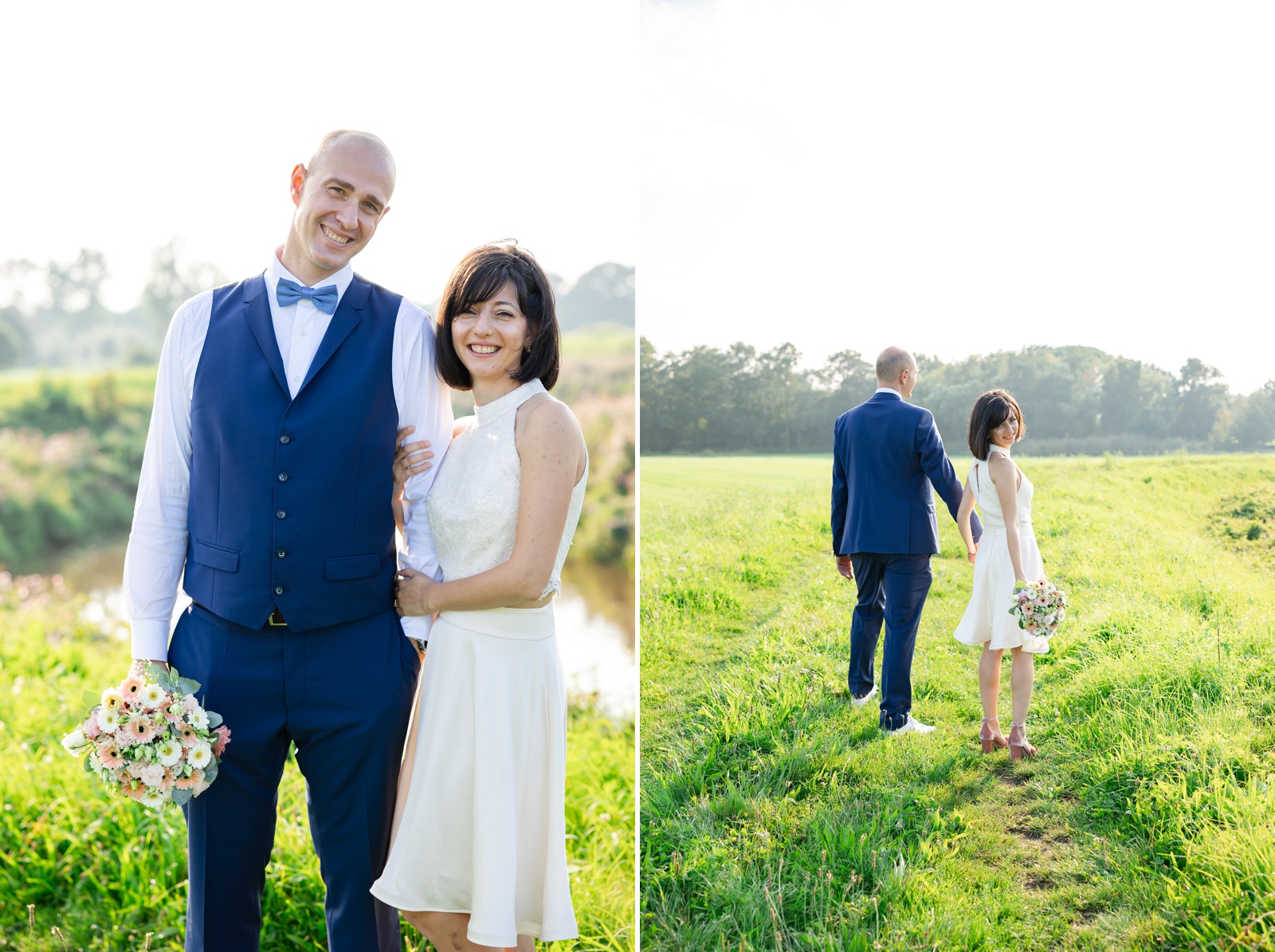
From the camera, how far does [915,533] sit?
279 centimetres

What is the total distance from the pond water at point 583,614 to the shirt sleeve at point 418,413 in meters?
3.52

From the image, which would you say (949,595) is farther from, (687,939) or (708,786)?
(687,939)

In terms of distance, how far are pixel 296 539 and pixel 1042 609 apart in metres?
2.09

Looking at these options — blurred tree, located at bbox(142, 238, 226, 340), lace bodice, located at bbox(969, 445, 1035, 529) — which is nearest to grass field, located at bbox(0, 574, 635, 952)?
lace bodice, located at bbox(969, 445, 1035, 529)

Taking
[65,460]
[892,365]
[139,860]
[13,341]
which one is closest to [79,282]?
[13,341]

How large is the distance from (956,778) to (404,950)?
6.72 ft

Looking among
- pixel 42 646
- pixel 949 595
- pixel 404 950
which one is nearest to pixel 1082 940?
pixel 949 595

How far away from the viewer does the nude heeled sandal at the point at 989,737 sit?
2625 mm

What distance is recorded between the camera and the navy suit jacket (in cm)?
269

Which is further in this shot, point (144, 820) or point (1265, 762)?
point (144, 820)

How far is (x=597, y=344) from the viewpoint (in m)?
12.2

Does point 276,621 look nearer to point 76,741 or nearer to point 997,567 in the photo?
point 76,741

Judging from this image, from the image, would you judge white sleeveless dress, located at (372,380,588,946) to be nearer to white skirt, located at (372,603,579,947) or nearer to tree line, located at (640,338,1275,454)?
white skirt, located at (372,603,579,947)

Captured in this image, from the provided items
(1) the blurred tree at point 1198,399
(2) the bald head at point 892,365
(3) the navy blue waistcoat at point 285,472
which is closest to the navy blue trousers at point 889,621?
(2) the bald head at point 892,365
